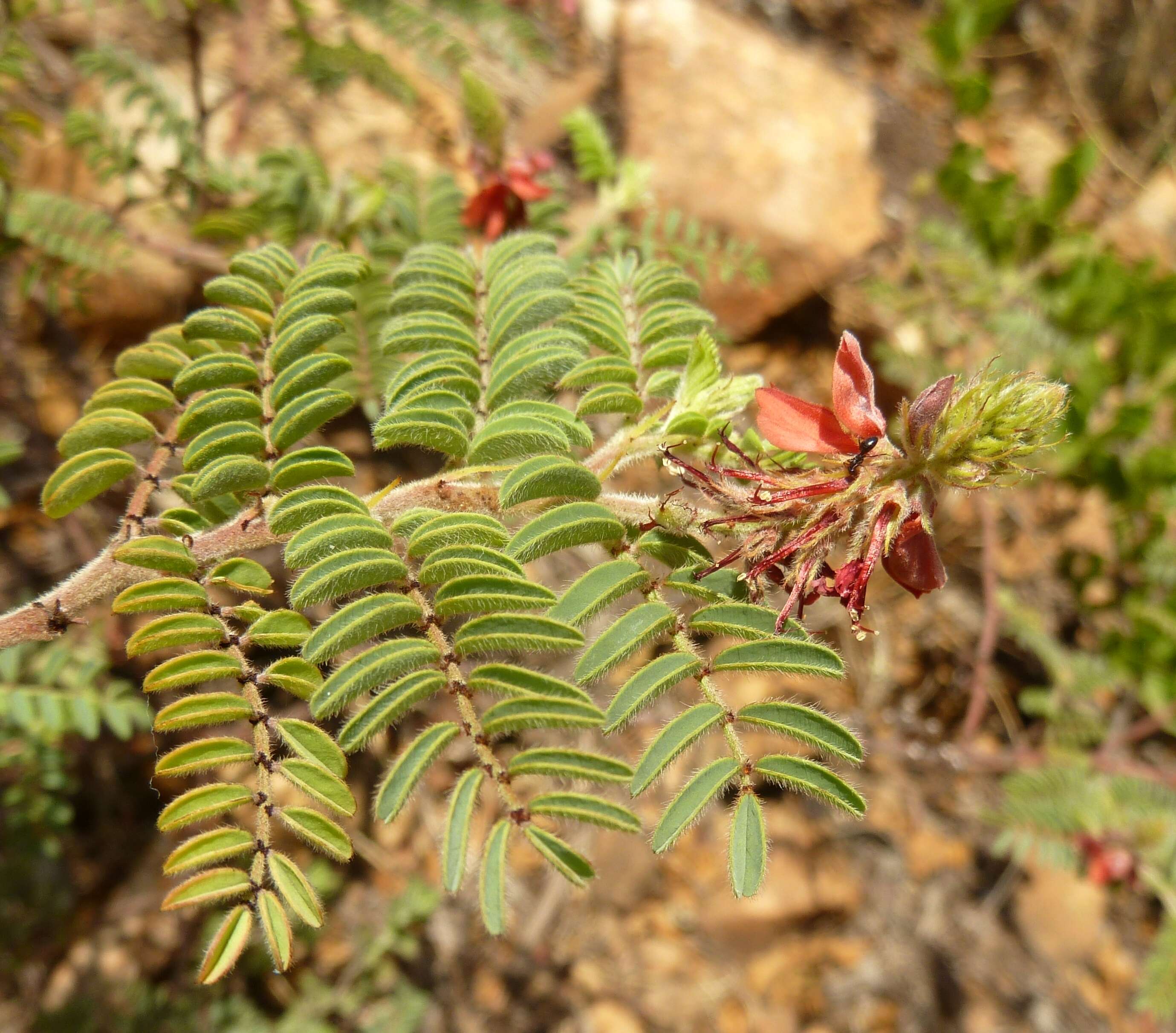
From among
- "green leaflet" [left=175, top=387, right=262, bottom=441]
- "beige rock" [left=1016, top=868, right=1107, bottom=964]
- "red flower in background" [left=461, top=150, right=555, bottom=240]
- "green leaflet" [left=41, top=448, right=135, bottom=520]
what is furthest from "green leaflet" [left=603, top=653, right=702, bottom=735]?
"beige rock" [left=1016, top=868, right=1107, bottom=964]

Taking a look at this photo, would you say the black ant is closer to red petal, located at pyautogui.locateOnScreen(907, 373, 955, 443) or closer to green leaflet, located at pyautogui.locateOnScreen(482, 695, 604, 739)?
red petal, located at pyautogui.locateOnScreen(907, 373, 955, 443)

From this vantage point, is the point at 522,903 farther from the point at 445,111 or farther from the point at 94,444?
the point at 445,111

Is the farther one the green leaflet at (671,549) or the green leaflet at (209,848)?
the green leaflet at (671,549)

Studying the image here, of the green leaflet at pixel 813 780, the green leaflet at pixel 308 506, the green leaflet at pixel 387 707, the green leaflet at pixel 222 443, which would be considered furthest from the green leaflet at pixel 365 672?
the green leaflet at pixel 813 780

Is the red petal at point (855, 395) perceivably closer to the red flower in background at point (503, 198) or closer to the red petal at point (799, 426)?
the red petal at point (799, 426)

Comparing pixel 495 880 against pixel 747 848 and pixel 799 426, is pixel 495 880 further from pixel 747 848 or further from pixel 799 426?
pixel 799 426

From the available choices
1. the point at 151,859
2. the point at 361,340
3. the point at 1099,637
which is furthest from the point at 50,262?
the point at 1099,637
